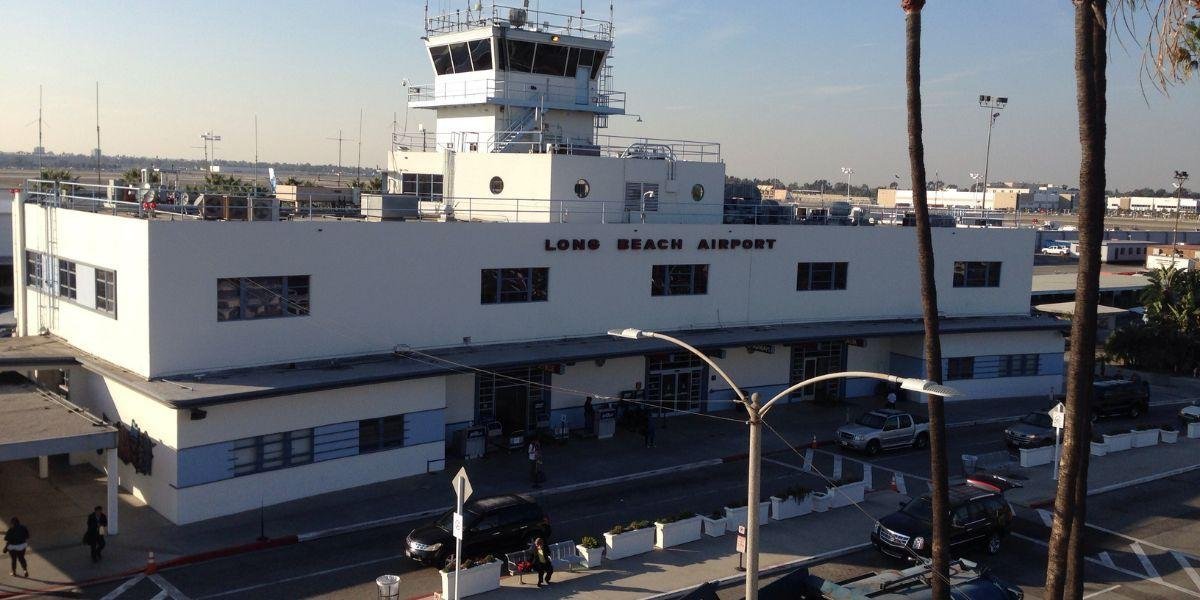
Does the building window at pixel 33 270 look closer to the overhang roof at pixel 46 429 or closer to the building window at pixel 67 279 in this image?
the building window at pixel 67 279

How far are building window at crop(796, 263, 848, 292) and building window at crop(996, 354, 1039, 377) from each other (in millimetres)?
8975

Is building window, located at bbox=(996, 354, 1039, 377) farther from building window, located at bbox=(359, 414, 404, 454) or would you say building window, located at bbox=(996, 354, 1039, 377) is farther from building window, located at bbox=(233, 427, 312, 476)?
building window, located at bbox=(233, 427, 312, 476)

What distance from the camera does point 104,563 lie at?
21.0m

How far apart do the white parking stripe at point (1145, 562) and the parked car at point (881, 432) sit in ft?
29.3

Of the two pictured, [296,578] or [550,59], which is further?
[550,59]

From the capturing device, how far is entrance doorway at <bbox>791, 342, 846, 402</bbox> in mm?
39219

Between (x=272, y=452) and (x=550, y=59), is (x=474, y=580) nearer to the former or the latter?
(x=272, y=452)

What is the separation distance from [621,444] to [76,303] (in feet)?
56.2

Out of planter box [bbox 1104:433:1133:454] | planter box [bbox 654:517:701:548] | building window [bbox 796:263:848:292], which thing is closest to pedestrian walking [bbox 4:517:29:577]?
planter box [bbox 654:517:701:548]

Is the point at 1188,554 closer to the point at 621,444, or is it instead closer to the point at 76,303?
the point at 621,444

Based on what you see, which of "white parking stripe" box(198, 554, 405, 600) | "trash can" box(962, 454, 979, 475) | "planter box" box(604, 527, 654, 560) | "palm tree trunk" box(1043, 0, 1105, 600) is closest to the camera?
"palm tree trunk" box(1043, 0, 1105, 600)

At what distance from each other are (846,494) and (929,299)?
1218 centimetres

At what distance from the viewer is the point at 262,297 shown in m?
26.8

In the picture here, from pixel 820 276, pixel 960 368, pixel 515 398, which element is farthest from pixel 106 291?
pixel 960 368
